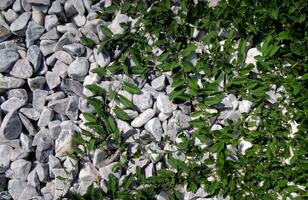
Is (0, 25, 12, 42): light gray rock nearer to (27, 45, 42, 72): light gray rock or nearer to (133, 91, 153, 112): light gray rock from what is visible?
(27, 45, 42, 72): light gray rock

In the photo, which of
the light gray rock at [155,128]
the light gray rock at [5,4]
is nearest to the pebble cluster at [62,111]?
the light gray rock at [155,128]

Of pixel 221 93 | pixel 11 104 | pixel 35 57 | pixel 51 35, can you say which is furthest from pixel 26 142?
pixel 221 93

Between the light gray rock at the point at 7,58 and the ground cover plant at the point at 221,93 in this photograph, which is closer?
the ground cover plant at the point at 221,93

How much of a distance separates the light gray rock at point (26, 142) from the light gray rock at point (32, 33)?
1.53 feet

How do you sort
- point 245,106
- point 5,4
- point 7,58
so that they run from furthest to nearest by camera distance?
1. point 5,4
2. point 7,58
3. point 245,106

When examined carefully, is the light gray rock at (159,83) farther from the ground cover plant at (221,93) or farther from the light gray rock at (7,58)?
the light gray rock at (7,58)

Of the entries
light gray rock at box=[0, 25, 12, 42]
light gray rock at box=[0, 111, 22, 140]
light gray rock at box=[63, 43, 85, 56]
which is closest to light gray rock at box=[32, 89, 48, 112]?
light gray rock at box=[0, 111, 22, 140]

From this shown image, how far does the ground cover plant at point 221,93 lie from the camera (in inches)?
105

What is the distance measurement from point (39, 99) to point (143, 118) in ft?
1.74

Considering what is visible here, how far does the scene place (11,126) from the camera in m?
2.78

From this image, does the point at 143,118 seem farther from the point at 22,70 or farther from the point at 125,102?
the point at 22,70

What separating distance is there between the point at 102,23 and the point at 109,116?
19.5 inches

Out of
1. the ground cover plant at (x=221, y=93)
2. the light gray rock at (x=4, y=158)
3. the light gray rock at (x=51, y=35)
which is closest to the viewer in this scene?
the ground cover plant at (x=221, y=93)

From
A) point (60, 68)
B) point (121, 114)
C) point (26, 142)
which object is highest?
point (60, 68)
